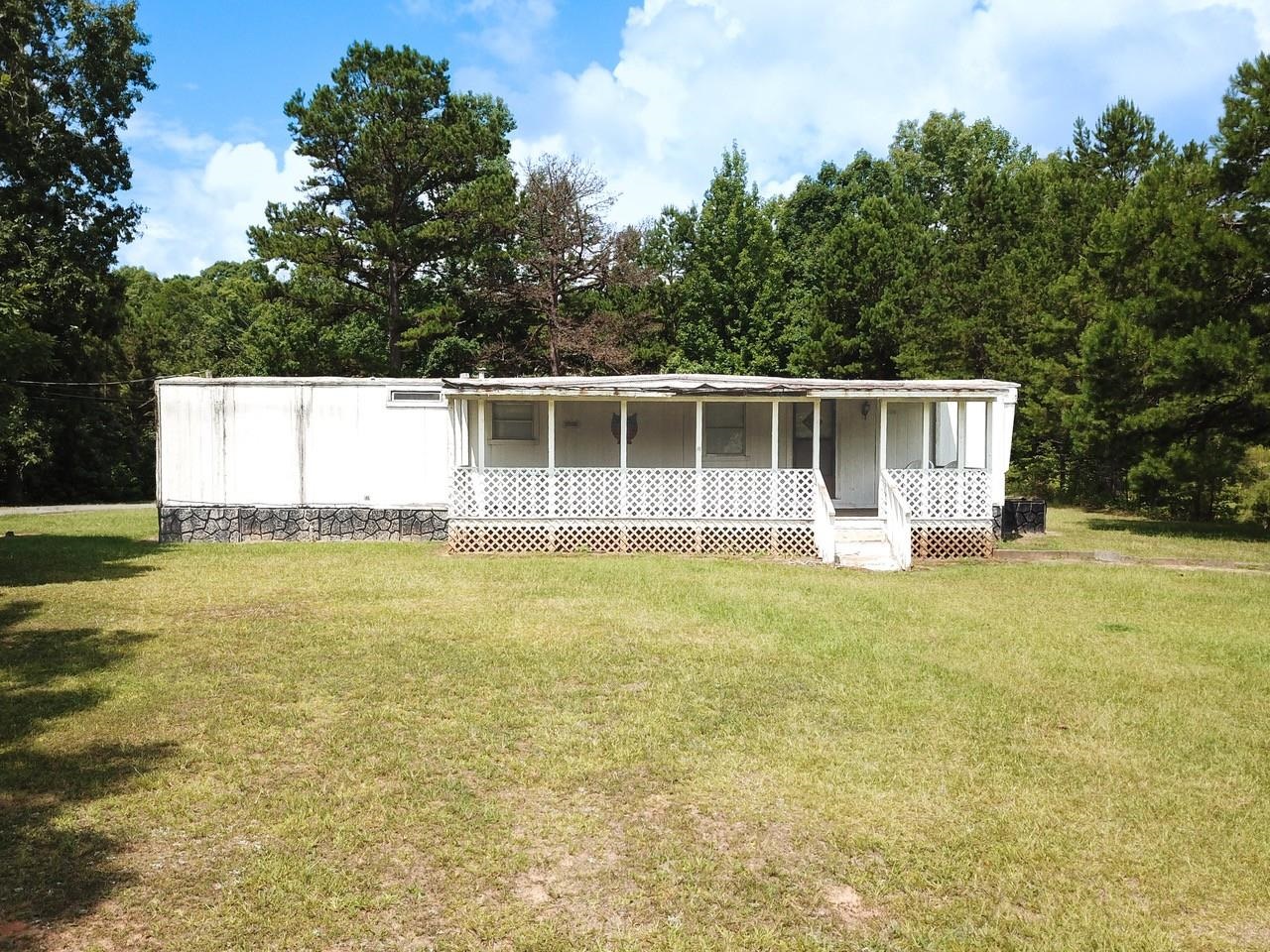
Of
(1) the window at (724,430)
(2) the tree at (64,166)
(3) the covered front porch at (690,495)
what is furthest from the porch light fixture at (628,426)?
(2) the tree at (64,166)

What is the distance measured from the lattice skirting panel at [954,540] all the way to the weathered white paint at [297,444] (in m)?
8.35

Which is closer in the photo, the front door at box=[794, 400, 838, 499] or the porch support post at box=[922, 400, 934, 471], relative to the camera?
the porch support post at box=[922, 400, 934, 471]

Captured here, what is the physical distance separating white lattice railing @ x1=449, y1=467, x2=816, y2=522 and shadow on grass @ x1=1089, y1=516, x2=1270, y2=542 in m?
8.73

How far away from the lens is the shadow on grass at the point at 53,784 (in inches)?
157

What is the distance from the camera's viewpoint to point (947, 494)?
15.3m

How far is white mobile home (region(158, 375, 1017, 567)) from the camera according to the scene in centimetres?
1531

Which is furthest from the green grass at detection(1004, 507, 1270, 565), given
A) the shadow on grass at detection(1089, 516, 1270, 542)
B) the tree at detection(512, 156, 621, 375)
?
the tree at detection(512, 156, 621, 375)

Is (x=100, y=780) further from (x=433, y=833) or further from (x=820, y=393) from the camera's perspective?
(x=820, y=393)

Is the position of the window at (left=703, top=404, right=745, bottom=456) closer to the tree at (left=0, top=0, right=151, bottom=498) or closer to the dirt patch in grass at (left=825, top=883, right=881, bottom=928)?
the dirt patch in grass at (left=825, top=883, right=881, bottom=928)

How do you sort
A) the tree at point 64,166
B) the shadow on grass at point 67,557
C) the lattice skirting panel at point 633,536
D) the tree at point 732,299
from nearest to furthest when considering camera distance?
the shadow on grass at point 67,557
the lattice skirting panel at point 633,536
the tree at point 64,166
the tree at point 732,299

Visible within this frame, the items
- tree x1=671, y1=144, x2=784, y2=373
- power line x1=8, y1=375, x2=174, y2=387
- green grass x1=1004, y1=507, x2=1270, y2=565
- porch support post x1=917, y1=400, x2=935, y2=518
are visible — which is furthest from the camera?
power line x1=8, y1=375, x2=174, y2=387

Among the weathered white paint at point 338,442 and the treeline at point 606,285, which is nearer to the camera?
the weathered white paint at point 338,442

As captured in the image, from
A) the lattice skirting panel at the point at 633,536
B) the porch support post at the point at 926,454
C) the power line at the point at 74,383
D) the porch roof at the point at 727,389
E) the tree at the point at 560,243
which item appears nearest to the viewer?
the porch roof at the point at 727,389

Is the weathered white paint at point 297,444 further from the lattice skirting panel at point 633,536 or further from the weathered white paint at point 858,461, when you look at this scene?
the weathered white paint at point 858,461
